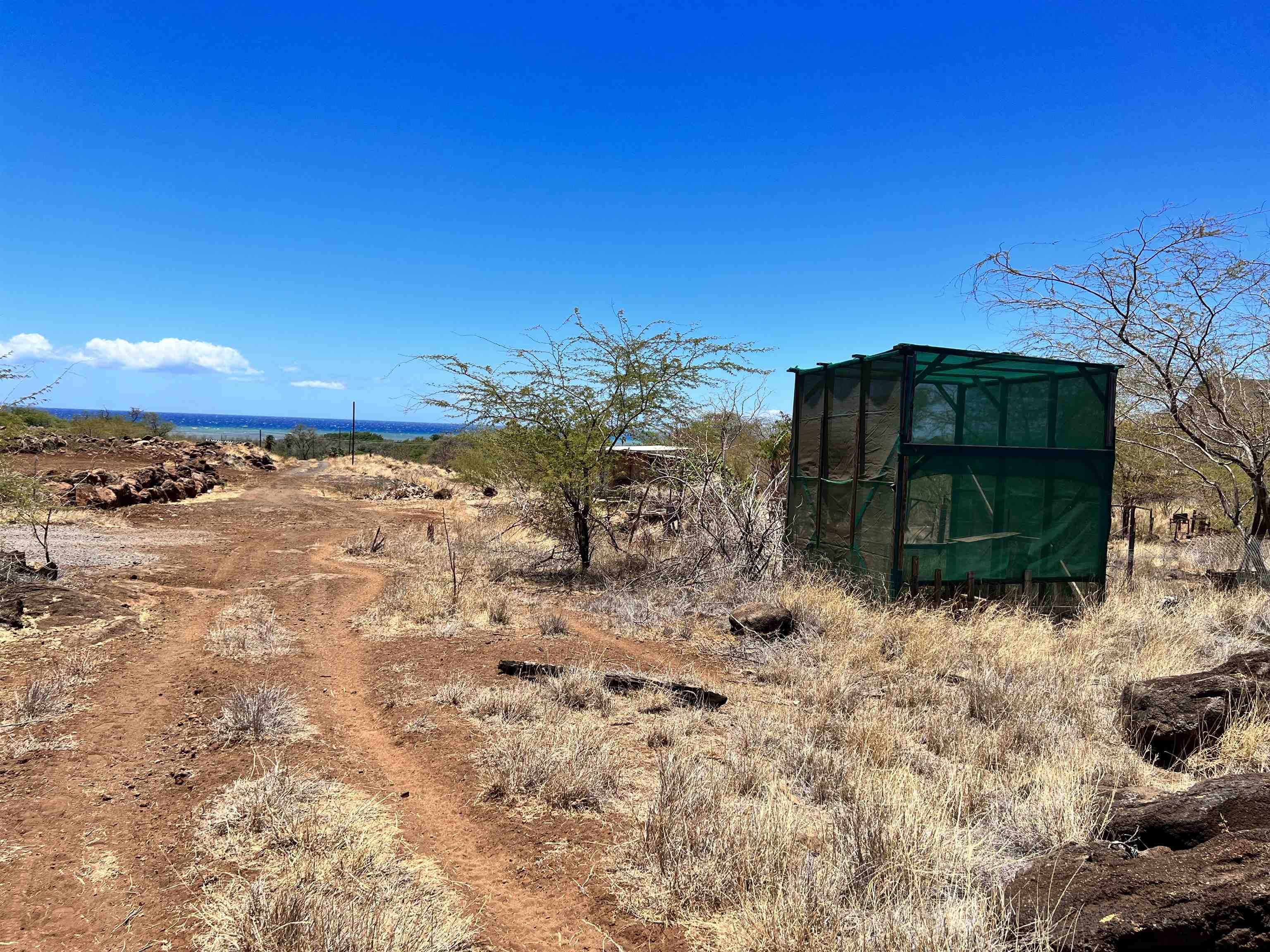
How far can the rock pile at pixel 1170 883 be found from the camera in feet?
8.09

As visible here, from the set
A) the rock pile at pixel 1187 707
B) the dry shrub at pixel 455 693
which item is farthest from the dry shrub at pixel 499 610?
the rock pile at pixel 1187 707

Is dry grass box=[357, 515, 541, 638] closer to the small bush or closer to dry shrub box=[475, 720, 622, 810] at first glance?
the small bush

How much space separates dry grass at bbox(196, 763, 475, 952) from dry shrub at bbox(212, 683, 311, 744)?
73 cm

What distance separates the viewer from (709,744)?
16.9 ft

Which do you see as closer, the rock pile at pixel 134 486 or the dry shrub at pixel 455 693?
the dry shrub at pixel 455 693

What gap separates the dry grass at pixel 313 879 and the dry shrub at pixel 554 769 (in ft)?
2.40

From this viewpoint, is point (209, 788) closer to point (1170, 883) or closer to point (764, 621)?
point (1170, 883)

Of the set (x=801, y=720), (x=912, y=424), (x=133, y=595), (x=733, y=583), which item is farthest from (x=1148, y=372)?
(x=133, y=595)

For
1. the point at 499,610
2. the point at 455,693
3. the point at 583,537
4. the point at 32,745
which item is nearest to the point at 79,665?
the point at 32,745

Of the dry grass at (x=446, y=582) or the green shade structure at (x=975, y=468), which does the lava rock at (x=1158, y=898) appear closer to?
the green shade structure at (x=975, y=468)

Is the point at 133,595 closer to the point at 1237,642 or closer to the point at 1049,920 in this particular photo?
the point at 1049,920

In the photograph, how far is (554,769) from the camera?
4430 millimetres

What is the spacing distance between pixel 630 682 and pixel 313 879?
3.46 meters

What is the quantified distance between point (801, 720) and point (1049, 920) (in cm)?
286
